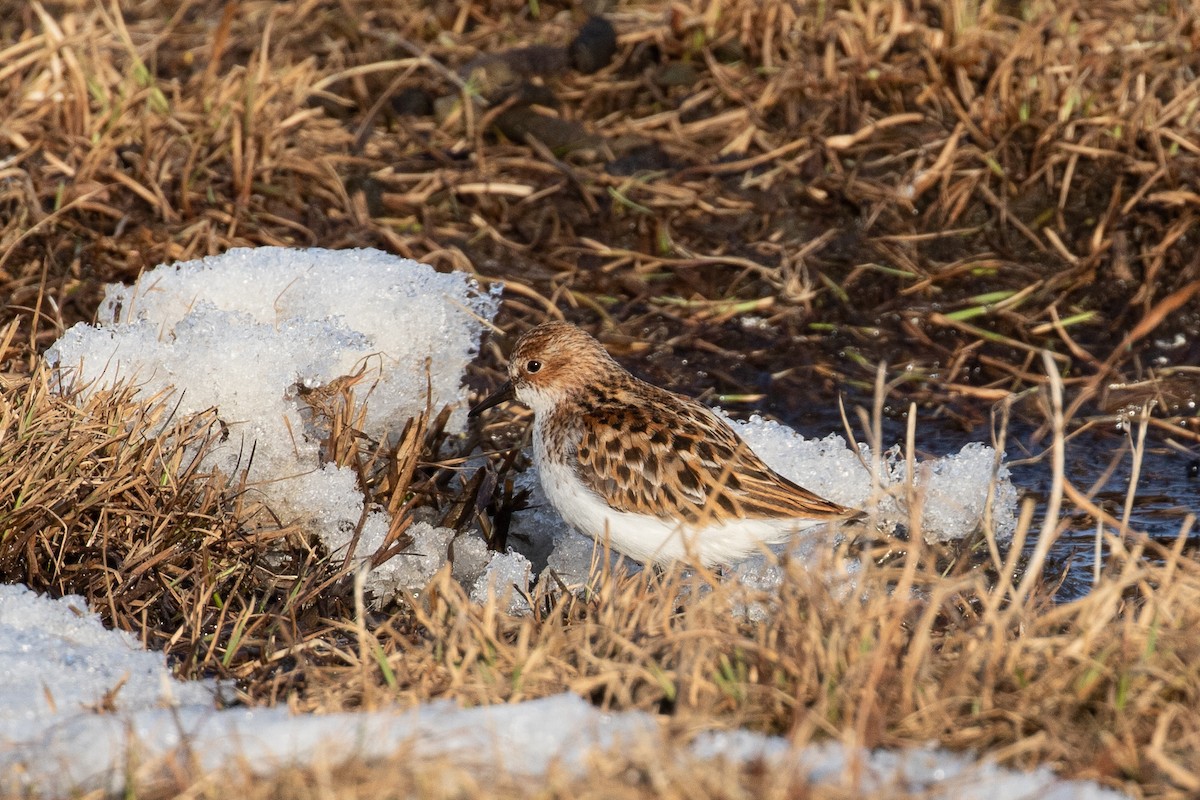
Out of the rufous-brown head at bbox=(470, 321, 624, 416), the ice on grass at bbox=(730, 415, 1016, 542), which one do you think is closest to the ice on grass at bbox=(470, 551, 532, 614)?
the rufous-brown head at bbox=(470, 321, 624, 416)

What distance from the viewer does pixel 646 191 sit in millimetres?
7207

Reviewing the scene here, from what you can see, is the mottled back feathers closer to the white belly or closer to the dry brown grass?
the white belly

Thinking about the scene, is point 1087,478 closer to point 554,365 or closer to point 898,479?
point 898,479

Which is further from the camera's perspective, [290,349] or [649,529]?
[290,349]

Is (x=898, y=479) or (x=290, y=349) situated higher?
(x=290, y=349)

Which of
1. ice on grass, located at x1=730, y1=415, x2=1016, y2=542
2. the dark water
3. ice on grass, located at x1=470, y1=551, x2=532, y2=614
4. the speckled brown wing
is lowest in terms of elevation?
the dark water

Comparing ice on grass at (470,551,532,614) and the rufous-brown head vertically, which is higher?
the rufous-brown head

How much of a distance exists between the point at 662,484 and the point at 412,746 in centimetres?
212

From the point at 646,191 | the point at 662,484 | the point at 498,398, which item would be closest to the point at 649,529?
the point at 662,484

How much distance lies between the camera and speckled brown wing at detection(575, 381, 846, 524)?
4.77 metres

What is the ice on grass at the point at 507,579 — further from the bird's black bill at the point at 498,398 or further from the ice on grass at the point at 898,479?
the ice on grass at the point at 898,479

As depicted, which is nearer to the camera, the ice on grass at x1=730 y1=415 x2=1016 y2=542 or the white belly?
the white belly

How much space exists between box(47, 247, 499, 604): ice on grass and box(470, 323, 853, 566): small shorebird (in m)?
0.66

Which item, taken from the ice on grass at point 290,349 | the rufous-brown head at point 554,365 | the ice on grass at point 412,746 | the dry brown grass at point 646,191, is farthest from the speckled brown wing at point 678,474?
the ice on grass at point 412,746
